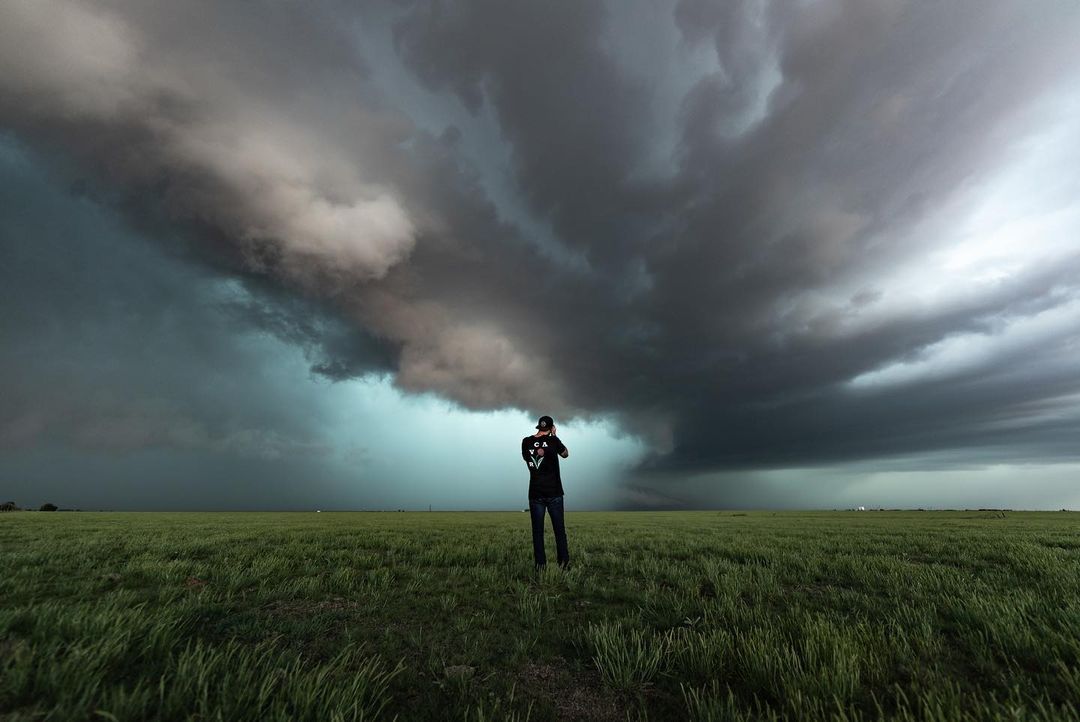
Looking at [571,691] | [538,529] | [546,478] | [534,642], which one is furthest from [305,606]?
[546,478]

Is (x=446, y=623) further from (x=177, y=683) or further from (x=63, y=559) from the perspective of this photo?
(x=63, y=559)

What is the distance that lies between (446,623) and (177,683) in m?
3.14

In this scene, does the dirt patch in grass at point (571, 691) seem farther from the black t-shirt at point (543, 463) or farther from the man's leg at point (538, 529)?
the black t-shirt at point (543, 463)

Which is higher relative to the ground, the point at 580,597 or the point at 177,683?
the point at 177,683

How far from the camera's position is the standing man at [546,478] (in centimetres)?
905

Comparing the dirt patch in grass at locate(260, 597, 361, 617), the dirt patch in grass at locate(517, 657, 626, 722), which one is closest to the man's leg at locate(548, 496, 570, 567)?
the dirt patch in grass at locate(260, 597, 361, 617)

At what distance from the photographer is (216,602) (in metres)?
5.42

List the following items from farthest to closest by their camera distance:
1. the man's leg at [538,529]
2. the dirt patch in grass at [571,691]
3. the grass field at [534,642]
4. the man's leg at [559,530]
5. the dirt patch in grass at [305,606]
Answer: the man's leg at [559,530] < the man's leg at [538,529] < the dirt patch in grass at [305,606] < the dirt patch in grass at [571,691] < the grass field at [534,642]

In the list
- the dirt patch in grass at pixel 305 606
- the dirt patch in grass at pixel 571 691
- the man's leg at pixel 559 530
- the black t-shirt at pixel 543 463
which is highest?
the black t-shirt at pixel 543 463

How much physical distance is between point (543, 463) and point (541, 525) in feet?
4.22

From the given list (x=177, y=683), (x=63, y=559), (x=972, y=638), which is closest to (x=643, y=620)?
(x=972, y=638)

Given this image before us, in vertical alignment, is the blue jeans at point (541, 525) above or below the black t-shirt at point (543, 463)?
below

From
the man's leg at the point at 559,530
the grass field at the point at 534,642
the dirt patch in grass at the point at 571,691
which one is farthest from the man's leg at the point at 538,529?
the dirt patch in grass at the point at 571,691

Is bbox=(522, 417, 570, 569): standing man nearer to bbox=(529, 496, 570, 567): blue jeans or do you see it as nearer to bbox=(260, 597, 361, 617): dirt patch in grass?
bbox=(529, 496, 570, 567): blue jeans
